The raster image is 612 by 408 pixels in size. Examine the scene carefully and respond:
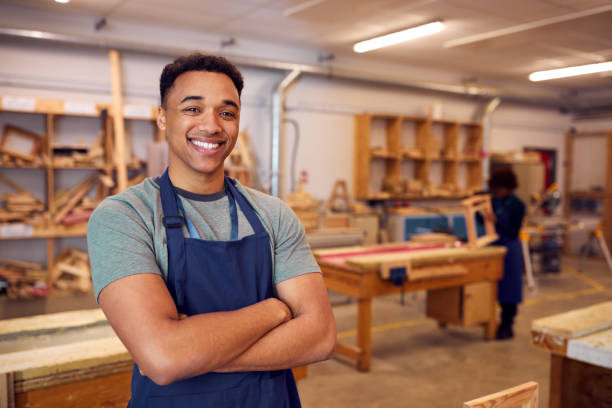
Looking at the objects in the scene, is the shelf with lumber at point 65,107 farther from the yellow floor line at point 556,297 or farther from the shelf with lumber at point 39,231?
the yellow floor line at point 556,297

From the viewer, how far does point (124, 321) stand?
1229 millimetres

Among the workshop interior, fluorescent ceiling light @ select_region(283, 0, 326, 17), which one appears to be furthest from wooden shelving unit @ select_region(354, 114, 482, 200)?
fluorescent ceiling light @ select_region(283, 0, 326, 17)

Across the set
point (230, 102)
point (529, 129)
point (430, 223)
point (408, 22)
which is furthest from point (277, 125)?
point (529, 129)

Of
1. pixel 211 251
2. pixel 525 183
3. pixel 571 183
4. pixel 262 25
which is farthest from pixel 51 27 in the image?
pixel 571 183

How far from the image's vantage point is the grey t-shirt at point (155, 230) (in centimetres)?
126

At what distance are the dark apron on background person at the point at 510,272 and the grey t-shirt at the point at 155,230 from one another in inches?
165

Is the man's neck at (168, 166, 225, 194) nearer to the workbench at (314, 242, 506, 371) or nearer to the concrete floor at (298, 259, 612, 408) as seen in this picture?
the concrete floor at (298, 259, 612, 408)

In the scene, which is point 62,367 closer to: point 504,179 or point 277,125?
point 504,179

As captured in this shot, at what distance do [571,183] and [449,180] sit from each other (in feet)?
13.0

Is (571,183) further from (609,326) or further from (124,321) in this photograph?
(124,321)

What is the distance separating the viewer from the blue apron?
1.31 m

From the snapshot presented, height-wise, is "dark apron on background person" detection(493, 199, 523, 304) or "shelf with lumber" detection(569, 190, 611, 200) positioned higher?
"shelf with lumber" detection(569, 190, 611, 200)

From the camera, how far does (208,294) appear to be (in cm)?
134

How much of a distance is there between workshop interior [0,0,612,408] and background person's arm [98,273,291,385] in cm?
74
